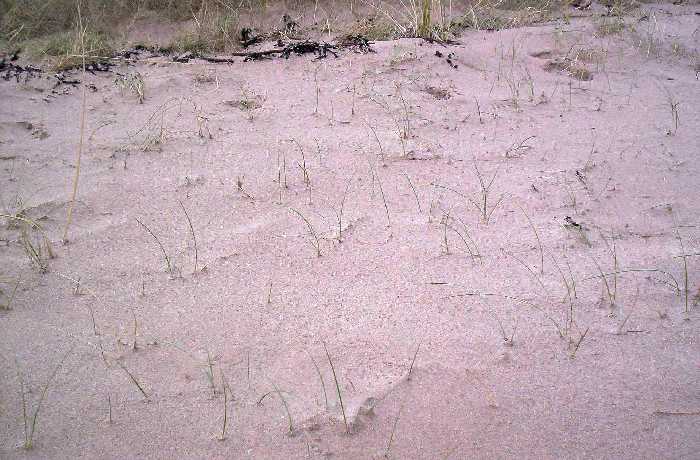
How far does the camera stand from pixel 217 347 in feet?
6.35

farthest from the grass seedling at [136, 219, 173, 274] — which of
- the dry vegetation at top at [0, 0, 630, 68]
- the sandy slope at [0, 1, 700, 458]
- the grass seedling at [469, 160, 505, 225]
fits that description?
the dry vegetation at top at [0, 0, 630, 68]

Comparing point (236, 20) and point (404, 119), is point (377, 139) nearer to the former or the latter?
point (404, 119)

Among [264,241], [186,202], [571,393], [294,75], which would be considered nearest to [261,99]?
[294,75]

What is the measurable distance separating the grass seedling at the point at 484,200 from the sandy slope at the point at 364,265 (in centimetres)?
3

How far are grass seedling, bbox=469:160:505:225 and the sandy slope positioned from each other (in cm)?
3

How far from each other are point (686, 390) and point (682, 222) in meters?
0.96

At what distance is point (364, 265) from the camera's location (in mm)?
2289

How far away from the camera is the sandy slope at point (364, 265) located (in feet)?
5.47

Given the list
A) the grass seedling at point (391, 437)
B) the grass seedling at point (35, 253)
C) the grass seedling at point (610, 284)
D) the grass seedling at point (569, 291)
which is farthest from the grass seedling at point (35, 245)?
the grass seedling at point (610, 284)

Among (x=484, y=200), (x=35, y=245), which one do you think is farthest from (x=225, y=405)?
(x=484, y=200)

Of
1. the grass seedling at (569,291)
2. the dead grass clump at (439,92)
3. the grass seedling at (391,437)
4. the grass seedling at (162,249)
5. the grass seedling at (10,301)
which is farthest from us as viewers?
the dead grass clump at (439,92)

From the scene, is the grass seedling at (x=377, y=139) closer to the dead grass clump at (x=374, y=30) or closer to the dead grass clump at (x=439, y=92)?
the dead grass clump at (x=439, y=92)

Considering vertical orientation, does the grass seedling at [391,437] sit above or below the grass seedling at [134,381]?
below

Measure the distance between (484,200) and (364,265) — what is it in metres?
0.65
